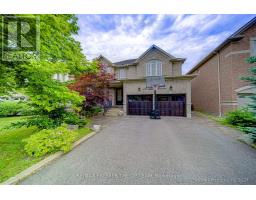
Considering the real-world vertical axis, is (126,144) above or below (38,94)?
below

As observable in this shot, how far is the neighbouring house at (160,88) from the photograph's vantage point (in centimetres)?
1336

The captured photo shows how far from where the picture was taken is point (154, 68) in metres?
15.6

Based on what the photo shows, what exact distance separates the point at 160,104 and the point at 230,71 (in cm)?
663

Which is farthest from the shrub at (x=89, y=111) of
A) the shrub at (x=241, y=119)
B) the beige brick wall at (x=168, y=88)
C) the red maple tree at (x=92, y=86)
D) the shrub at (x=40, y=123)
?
the shrub at (x=241, y=119)

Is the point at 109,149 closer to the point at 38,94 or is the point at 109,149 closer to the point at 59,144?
the point at 59,144

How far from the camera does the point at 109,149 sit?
4949mm

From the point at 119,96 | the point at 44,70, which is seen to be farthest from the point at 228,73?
the point at 44,70

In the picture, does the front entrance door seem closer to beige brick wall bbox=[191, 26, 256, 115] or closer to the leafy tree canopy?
beige brick wall bbox=[191, 26, 256, 115]

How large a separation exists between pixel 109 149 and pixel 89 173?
5.35 ft

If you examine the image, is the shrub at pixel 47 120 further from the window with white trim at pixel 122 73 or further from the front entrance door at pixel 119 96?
the window with white trim at pixel 122 73

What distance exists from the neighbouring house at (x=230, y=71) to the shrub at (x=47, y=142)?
11.5 m
